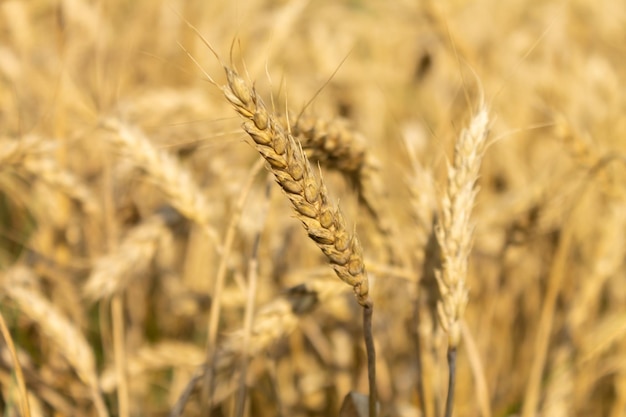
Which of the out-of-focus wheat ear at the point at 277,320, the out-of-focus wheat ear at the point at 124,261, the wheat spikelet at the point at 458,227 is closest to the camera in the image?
the wheat spikelet at the point at 458,227

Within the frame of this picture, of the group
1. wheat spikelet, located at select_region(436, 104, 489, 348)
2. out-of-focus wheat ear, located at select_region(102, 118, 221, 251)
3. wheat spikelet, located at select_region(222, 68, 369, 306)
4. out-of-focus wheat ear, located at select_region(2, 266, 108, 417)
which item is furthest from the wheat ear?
out-of-focus wheat ear, located at select_region(2, 266, 108, 417)

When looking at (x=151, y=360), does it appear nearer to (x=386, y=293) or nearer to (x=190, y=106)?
(x=386, y=293)

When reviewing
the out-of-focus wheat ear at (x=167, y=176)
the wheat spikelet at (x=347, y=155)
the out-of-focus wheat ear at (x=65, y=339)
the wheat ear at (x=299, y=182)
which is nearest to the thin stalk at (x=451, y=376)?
the wheat ear at (x=299, y=182)

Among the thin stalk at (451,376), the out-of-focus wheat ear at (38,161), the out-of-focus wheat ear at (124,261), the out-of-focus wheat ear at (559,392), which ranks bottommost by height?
the thin stalk at (451,376)

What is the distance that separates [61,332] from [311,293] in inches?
19.9

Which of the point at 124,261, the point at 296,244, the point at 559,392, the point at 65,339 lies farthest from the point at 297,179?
the point at 296,244

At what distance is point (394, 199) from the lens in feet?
9.76

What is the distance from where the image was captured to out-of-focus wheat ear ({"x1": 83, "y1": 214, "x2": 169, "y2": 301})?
1.50 meters

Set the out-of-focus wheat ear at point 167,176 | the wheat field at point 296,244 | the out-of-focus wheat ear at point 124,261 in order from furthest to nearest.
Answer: the out-of-focus wheat ear at point 124,261 < the out-of-focus wheat ear at point 167,176 < the wheat field at point 296,244

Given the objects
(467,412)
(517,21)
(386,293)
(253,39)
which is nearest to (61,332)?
(386,293)

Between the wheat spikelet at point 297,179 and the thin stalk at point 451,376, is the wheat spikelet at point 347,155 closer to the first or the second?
the wheat spikelet at point 297,179

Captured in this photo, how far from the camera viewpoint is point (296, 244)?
7.72ft

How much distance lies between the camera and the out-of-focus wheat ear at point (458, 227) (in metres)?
0.96

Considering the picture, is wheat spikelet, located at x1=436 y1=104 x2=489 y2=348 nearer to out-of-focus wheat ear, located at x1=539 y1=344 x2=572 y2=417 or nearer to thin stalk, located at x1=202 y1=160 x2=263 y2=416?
thin stalk, located at x1=202 y1=160 x2=263 y2=416
